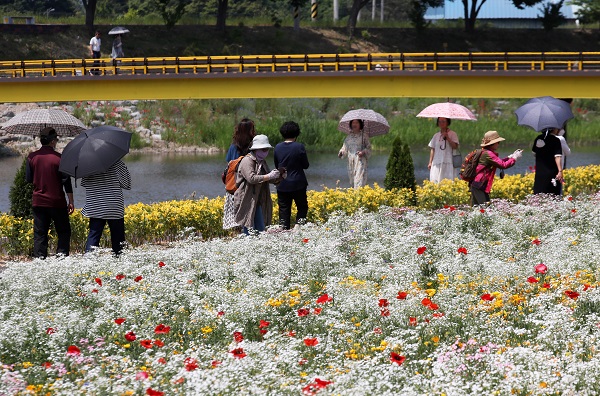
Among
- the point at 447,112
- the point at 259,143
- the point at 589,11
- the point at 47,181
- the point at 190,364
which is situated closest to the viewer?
the point at 190,364

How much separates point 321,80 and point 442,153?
19031 mm

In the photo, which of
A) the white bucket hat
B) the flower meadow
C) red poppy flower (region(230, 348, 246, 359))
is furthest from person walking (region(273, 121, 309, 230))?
red poppy flower (region(230, 348, 246, 359))

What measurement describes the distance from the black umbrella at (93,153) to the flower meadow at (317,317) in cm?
116

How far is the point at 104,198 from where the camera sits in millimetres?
12383

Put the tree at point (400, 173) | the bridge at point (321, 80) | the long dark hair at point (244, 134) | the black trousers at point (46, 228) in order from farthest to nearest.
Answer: the bridge at point (321, 80) < the tree at point (400, 173) < the black trousers at point (46, 228) < the long dark hair at point (244, 134)

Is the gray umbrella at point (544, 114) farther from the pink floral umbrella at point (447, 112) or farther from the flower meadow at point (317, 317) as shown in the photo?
the flower meadow at point (317, 317)

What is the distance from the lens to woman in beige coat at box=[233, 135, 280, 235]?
40.5 ft

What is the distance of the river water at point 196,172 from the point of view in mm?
27219

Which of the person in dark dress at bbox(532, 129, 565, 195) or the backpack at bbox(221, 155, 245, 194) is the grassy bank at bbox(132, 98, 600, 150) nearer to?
the person in dark dress at bbox(532, 129, 565, 195)

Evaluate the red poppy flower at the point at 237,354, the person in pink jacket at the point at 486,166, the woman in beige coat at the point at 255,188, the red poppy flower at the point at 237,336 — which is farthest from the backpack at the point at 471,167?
the red poppy flower at the point at 237,354

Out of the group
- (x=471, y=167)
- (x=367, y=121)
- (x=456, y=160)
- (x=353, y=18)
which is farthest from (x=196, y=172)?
(x=353, y=18)

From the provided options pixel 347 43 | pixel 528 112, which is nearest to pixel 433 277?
pixel 528 112

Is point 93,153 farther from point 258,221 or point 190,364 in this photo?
point 190,364

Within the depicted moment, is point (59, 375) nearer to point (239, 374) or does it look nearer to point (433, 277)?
point (239, 374)
